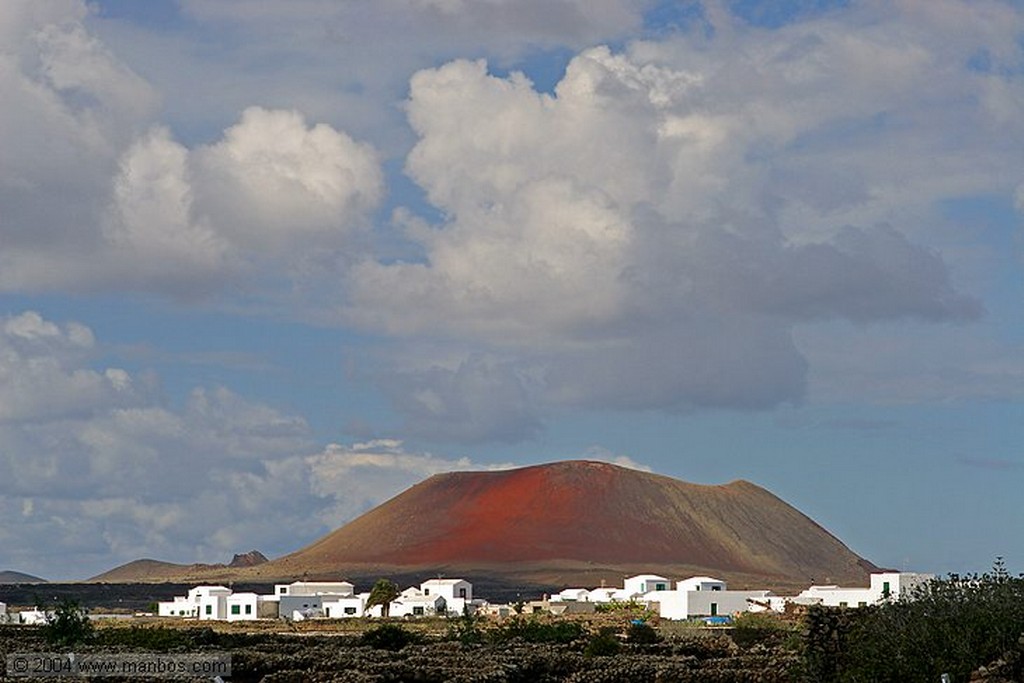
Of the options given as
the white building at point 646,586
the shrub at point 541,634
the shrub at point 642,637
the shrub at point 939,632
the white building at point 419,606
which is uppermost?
the shrub at point 939,632

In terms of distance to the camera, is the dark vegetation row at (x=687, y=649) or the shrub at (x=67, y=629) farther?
the shrub at (x=67, y=629)

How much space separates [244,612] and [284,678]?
109120 mm

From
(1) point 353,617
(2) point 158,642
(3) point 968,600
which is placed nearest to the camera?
(3) point 968,600

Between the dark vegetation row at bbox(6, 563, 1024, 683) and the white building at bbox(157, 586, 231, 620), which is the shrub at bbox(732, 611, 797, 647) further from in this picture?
the white building at bbox(157, 586, 231, 620)

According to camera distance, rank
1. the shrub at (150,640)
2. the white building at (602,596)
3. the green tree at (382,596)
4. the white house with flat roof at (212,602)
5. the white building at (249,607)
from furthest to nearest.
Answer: the white building at (602,596), the white house with flat roof at (212,602), the white building at (249,607), the green tree at (382,596), the shrub at (150,640)

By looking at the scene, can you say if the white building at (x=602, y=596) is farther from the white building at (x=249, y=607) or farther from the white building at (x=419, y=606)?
the white building at (x=249, y=607)

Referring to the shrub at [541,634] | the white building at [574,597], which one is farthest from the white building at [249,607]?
the shrub at [541,634]

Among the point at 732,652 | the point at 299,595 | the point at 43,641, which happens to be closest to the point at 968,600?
the point at 732,652

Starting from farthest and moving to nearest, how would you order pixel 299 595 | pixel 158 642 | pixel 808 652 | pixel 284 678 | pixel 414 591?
1. pixel 414 591
2. pixel 299 595
3. pixel 158 642
4. pixel 284 678
5. pixel 808 652

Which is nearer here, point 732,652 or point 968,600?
point 968,600

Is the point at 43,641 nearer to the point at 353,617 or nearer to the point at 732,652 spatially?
the point at 732,652

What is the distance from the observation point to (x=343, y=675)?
4341 cm

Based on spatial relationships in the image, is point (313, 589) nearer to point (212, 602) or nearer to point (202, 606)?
point (202, 606)

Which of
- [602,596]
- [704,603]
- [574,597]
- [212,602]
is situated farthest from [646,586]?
[212,602]
